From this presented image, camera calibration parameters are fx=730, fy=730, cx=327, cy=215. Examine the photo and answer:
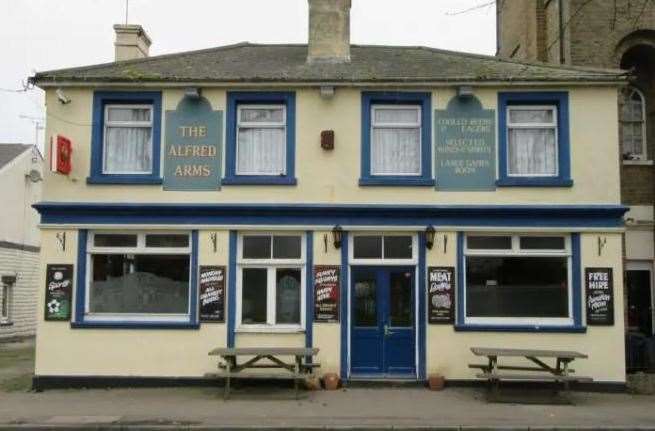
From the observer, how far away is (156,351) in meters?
14.0

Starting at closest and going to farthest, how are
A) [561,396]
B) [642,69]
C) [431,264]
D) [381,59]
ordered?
[561,396]
[431,264]
[381,59]
[642,69]

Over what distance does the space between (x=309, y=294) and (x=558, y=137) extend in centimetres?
584

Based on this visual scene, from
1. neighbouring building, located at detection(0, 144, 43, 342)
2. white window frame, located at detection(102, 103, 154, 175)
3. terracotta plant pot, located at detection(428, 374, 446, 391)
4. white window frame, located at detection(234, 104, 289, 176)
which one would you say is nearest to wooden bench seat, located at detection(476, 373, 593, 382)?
terracotta plant pot, located at detection(428, 374, 446, 391)

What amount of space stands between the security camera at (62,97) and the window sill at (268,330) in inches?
224

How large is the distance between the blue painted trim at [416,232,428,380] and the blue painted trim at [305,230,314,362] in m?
2.06

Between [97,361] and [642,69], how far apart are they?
47.3ft

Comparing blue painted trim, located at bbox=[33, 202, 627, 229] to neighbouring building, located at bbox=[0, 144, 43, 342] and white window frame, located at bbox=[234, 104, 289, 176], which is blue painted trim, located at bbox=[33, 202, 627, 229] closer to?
white window frame, located at bbox=[234, 104, 289, 176]

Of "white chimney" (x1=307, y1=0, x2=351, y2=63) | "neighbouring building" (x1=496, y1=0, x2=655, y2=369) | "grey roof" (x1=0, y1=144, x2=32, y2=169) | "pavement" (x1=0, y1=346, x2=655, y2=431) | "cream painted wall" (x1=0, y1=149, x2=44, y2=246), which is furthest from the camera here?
"grey roof" (x1=0, y1=144, x2=32, y2=169)

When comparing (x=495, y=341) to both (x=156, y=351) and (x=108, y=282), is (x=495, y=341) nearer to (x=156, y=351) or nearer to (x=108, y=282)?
(x=156, y=351)

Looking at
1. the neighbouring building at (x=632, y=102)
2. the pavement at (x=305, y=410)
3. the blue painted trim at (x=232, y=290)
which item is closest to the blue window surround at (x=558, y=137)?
the neighbouring building at (x=632, y=102)

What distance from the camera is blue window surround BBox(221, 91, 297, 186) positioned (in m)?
14.4

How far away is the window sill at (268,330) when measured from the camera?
14.1 metres

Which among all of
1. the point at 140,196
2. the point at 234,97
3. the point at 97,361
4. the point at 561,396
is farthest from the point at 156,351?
the point at 561,396

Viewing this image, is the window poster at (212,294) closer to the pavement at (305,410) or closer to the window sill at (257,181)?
the pavement at (305,410)
